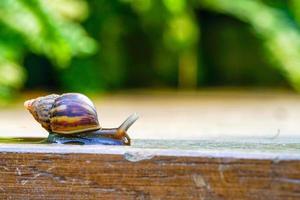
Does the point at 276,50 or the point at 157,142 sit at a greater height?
the point at 276,50

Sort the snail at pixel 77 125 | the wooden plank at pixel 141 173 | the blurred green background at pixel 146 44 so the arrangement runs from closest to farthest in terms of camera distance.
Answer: the wooden plank at pixel 141 173 < the snail at pixel 77 125 < the blurred green background at pixel 146 44

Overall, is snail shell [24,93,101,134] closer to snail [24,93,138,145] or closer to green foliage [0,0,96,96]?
snail [24,93,138,145]

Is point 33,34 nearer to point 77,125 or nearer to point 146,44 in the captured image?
point 77,125

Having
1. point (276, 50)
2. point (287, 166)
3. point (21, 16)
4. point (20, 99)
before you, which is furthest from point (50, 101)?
point (276, 50)

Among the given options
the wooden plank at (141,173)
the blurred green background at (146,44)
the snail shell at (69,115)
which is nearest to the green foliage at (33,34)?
the blurred green background at (146,44)

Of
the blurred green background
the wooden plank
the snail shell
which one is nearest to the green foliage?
the blurred green background

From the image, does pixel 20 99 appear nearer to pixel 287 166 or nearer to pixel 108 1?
pixel 108 1

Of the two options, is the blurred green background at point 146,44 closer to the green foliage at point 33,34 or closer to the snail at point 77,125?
the green foliage at point 33,34
